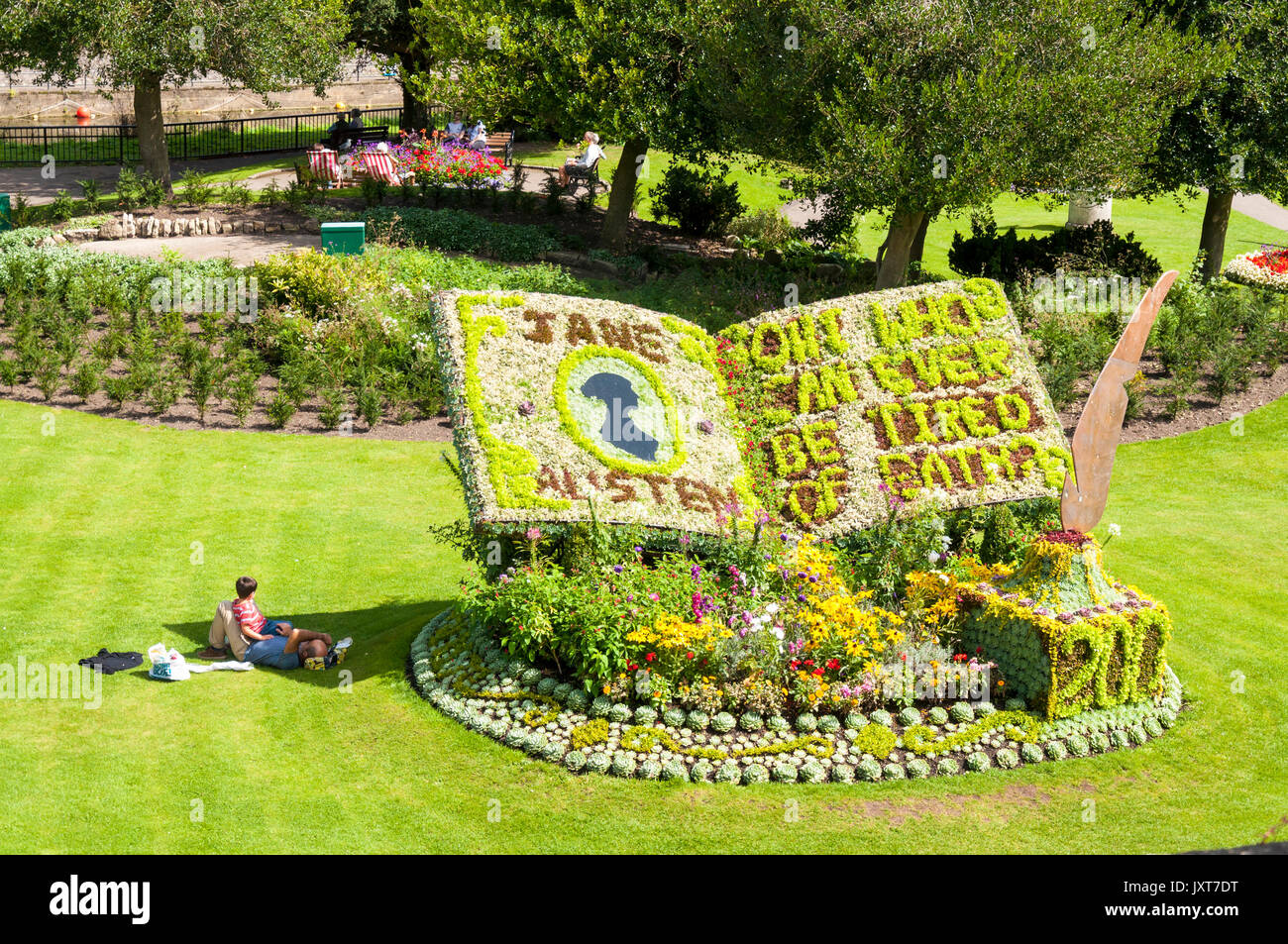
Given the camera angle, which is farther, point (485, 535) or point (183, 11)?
point (183, 11)

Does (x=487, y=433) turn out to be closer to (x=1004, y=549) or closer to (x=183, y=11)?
(x=1004, y=549)

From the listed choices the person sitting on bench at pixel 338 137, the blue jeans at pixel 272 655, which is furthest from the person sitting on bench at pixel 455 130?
the blue jeans at pixel 272 655

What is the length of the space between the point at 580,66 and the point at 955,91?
345 inches

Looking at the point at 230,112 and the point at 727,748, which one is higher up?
the point at 230,112

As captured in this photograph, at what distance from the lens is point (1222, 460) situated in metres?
21.3

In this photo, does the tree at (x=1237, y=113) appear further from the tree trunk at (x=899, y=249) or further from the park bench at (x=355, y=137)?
the park bench at (x=355, y=137)

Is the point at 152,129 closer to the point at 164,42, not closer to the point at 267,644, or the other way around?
the point at 164,42

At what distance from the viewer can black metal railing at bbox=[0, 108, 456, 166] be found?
128ft

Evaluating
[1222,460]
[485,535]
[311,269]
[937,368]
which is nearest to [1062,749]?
[937,368]

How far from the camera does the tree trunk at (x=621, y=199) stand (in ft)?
101

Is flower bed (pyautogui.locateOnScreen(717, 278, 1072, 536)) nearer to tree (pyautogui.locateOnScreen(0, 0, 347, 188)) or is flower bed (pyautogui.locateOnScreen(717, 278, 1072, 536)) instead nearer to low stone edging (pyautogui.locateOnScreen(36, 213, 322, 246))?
low stone edging (pyautogui.locateOnScreen(36, 213, 322, 246))

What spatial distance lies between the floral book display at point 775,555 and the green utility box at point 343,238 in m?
11.6

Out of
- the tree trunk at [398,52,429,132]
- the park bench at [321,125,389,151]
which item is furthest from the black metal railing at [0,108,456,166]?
A: the park bench at [321,125,389,151]

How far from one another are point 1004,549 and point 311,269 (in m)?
14.5
